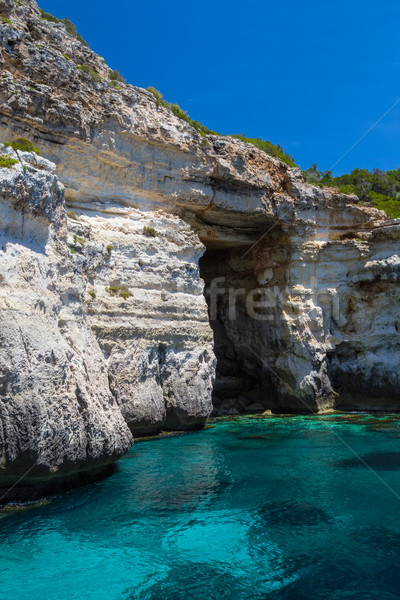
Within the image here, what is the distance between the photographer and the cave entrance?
70.8 feet

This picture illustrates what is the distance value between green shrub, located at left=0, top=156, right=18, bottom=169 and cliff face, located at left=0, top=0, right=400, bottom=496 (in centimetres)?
17

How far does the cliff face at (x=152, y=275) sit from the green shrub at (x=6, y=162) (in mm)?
166

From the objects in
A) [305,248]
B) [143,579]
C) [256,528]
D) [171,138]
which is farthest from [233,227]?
[143,579]

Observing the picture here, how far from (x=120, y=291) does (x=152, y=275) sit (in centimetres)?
137

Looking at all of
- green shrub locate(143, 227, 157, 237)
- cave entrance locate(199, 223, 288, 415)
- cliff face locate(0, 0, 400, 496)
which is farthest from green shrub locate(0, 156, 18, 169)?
cave entrance locate(199, 223, 288, 415)

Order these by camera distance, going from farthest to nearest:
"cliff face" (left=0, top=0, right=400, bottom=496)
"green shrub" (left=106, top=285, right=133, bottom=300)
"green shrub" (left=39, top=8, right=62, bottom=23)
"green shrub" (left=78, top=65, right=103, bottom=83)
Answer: "green shrub" (left=39, top=8, right=62, bottom=23) → "green shrub" (left=78, top=65, right=103, bottom=83) → "green shrub" (left=106, top=285, right=133, bottom=300) → "cliff face" (left=0, top=0, right=400, bottom=496)

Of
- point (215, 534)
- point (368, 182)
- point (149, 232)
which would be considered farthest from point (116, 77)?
point (368, 182)

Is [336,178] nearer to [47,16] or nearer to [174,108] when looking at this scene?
[174,108]

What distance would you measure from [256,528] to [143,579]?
6.89 ft

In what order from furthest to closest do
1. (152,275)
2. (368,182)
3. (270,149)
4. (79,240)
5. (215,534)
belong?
(368,182)
(270,149)
(152,275)
(79,240)
(215,534)

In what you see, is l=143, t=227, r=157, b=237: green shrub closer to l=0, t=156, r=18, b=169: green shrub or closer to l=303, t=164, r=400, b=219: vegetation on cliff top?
l=0, t=156, r=18, b=169: green shrub

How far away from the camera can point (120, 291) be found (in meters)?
15.3

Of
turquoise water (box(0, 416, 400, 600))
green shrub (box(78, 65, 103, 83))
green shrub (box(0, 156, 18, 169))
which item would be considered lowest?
turquoise water (box(0, 416, 400, 600))

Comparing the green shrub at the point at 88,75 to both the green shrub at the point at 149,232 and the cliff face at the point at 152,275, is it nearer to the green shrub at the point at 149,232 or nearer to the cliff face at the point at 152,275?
the cliff face at the point at 152,275
